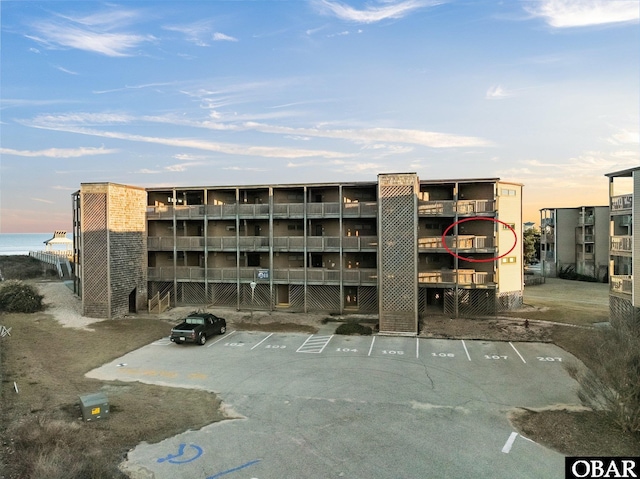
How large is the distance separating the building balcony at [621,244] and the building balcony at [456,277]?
7.27 metres

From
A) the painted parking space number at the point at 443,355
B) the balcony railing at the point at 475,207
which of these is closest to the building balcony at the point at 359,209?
the balcony railing at the point at 475,207

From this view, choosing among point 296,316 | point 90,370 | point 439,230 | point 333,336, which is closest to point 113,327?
point 90,370

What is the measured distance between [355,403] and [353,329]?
34.8 feet

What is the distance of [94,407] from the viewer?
12102 millimetres

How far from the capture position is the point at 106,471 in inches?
357

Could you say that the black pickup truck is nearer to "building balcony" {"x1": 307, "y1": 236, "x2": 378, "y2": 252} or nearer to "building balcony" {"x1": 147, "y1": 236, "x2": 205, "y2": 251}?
"building balcony" {"x1": 307, "y1": 236, "x2": 378, "y2": 252}

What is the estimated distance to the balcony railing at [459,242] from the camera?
93.2ft

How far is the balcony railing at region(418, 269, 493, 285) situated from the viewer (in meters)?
28.2

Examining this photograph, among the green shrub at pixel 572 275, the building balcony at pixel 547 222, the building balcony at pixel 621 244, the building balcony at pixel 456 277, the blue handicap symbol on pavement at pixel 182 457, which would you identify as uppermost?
the building balcony at pixel 547 222

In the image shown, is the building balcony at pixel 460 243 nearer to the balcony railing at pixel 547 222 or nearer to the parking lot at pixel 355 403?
the parking lot at pixel 355 403

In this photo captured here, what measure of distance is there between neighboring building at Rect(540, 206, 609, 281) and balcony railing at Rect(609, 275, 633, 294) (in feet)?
95.6

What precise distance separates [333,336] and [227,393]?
9.62 m

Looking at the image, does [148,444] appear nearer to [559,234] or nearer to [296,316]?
[296,316]

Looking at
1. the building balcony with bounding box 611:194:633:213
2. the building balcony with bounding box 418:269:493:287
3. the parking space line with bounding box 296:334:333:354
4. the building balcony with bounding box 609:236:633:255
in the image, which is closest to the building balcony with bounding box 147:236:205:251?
the parking space line with bounding box 296:334:333:354
